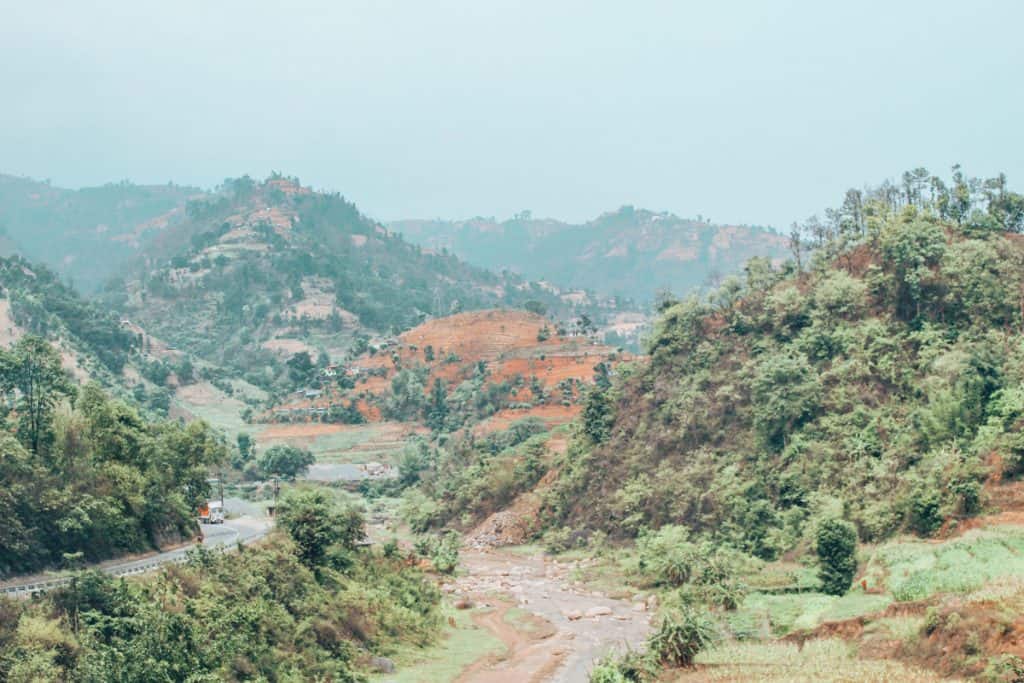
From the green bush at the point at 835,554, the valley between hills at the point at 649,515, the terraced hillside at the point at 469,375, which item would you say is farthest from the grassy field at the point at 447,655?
the terraced hillside at the point at 469,375

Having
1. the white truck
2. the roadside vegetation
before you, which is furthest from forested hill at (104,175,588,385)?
the roadside vegetation

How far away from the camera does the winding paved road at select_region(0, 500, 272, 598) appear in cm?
2350

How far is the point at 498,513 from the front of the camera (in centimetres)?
5403

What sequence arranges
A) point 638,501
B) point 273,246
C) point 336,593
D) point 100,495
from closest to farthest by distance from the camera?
point 100,495 → point 336,593 → point 638,501 → point 273,246

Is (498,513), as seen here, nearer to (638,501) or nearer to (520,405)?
(638,501)

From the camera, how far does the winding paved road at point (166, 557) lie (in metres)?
23.5

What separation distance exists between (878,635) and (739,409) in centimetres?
2253

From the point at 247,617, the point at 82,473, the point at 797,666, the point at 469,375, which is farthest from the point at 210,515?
the point at 469,375

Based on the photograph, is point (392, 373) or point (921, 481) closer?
point (921, 481)

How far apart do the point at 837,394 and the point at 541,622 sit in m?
15.6

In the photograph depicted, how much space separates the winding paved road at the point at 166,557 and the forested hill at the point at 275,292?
80235mm

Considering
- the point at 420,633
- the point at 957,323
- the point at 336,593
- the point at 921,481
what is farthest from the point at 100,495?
the point at 957,323

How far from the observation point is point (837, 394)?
41281 millimetres

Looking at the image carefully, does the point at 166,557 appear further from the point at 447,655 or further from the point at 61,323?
the point at 61,323
